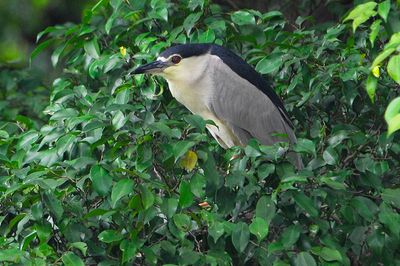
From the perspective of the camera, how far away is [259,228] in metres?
2.92

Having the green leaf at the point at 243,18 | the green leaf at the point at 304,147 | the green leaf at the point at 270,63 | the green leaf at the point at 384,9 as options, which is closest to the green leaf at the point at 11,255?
the green leaf at the point at 304,147

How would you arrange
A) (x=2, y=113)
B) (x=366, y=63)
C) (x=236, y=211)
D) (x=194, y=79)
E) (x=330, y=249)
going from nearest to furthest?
1. (x=330, y=249)
2. (x=236, y=211)
3. (x=366, y=63)
4. (x=194, y=79)
5. (x=2, y=113)

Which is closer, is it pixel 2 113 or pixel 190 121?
pixel 190 121

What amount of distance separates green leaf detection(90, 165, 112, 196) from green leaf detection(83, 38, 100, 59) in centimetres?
121

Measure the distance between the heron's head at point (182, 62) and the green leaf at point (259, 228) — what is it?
3.98ft

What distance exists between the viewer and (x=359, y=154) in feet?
11.3

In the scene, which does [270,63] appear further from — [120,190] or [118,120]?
[120,190]

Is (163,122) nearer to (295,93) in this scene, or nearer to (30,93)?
(295,93)

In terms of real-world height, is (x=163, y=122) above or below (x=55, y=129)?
above

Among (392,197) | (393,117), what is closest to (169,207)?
(392,197)

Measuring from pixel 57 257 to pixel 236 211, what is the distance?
1.94 ft

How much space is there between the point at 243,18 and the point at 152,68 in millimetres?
447

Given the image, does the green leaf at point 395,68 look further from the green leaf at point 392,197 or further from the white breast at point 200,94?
the white breast at point 200,94

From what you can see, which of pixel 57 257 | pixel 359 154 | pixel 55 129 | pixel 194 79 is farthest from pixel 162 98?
pixel 57 257
